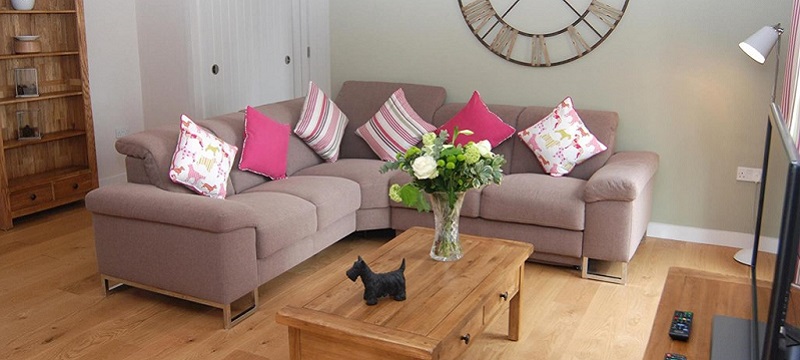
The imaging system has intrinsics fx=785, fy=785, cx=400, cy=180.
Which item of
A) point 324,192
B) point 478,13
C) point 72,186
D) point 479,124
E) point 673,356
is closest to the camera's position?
point 673,356

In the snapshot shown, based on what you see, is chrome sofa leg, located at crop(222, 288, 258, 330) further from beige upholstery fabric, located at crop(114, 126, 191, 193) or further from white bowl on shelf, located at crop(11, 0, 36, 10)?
white bowl on shelf, located at crop(11, 0, 36, 10)

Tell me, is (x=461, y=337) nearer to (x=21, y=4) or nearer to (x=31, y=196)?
(x=31, y=196)

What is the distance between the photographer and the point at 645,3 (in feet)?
15.6

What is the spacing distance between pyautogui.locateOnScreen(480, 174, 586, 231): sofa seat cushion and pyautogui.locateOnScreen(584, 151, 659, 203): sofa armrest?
0.09 metres

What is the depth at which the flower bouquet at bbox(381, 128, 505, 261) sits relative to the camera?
2982mm

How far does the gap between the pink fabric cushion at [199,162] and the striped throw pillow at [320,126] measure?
0.85m

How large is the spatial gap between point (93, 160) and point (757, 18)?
4.41 meters

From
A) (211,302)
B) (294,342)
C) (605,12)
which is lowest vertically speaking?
(211,302)

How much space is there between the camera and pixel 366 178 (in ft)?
15.1

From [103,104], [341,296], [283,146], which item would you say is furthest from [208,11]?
[341,296]

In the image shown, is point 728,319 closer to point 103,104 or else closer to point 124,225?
point 124,225

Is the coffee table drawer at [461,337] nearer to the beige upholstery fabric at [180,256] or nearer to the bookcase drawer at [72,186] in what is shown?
the beige upholstery fabric at [180,256]

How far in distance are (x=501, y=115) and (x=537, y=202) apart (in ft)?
3.08

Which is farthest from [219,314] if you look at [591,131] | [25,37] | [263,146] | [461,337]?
[25,37]
